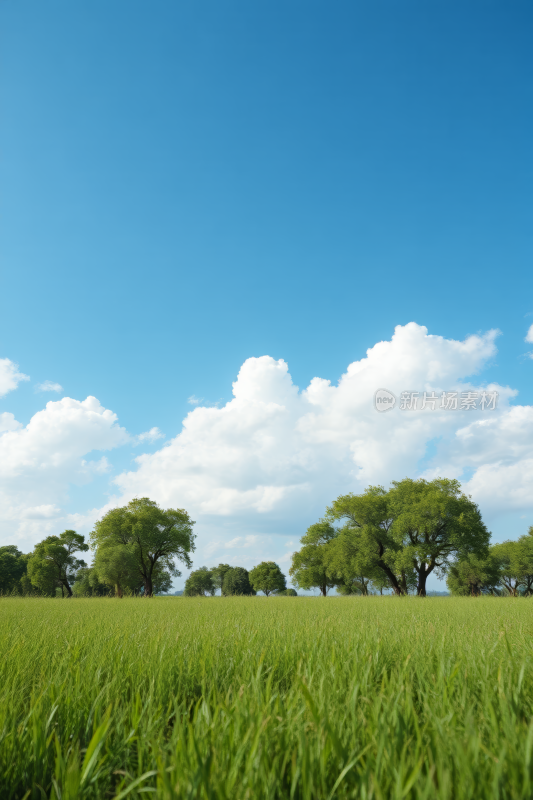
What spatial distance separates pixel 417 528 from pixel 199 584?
104 metres

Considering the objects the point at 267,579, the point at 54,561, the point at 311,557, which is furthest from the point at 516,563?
the point at 54,561

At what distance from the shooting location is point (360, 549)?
39844 millimetres

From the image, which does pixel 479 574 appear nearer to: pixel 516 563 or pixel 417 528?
pixel 516 563

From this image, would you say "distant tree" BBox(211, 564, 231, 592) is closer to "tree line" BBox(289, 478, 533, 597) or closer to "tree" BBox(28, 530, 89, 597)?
"tree" BBox(28, 530, 89, 597)

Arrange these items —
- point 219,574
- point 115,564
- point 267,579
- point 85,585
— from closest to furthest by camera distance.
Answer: point 115,564, point 85,585, point 267,579, point 219,574

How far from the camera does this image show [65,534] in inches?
2386

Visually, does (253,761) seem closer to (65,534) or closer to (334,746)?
(334,746)

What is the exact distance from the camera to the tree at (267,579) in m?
105

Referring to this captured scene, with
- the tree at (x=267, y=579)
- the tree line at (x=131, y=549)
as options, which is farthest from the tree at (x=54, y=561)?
the tree at (x=267, y=579)

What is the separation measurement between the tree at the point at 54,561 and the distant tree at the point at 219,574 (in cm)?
7176

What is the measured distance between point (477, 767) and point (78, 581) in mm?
89141

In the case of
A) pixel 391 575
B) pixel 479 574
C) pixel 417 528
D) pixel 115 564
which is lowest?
pixel 479 574

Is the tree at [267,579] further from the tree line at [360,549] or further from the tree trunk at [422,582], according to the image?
the tree trunk at [422,582]

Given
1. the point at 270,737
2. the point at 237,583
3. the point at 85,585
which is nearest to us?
the point at 270,737
